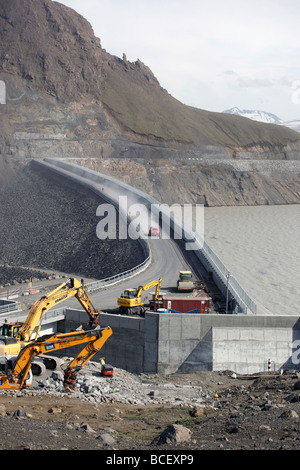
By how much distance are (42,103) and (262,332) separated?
84625mm

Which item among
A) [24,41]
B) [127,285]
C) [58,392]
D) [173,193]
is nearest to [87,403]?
[58,392]

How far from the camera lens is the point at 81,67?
11519cm

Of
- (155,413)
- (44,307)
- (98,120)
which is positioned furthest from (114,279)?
(98,120)

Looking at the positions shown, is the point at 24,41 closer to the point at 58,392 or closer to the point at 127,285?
the point at 127,285

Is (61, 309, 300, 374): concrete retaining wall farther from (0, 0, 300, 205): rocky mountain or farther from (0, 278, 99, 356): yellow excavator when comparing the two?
(0, 0, 300, 205): rocky mountain

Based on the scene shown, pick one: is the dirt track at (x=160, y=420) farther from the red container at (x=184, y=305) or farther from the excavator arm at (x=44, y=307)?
the red container at (x=184, y=305)

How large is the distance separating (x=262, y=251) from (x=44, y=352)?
1587 inches

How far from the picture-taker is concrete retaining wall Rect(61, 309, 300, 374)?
2739cm

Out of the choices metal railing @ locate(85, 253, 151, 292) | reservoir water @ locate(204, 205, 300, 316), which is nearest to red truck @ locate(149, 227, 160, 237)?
reservoir water @ locate(204, 205, 300, 316)

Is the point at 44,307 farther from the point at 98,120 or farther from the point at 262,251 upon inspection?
the point at 98,120

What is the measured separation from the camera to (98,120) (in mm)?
111312

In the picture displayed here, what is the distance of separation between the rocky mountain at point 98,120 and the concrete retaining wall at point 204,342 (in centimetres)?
6818

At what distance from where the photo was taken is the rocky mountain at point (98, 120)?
104 meters

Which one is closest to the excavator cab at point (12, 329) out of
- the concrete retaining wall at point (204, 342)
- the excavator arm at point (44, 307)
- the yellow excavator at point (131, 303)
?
the excavator arm at point (44, 307)
